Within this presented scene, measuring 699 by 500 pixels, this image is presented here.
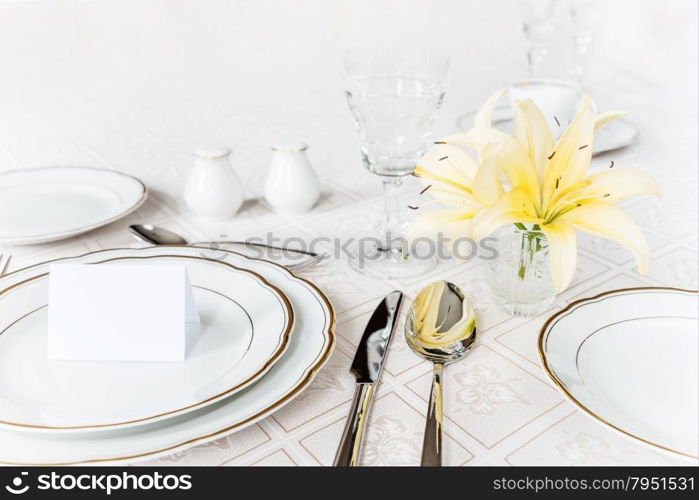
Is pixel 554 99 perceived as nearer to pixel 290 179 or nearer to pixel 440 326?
pixel 290 179

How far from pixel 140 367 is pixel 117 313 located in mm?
52

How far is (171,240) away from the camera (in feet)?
2.73

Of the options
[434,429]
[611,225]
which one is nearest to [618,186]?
[611,225]

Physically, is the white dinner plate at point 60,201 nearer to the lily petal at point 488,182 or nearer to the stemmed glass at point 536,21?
the lily petal at point 488,182

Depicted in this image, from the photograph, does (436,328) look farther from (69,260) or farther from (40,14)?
(40,14)

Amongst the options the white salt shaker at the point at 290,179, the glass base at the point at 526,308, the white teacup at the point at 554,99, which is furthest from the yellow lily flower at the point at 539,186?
the white teacup at the point at 554,99

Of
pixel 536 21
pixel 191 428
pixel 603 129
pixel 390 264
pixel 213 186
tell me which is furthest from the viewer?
pixel 536 21


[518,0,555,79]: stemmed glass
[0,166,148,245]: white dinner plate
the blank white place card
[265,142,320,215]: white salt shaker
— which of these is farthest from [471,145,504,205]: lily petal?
[518,0,555,79]: stemmed glass

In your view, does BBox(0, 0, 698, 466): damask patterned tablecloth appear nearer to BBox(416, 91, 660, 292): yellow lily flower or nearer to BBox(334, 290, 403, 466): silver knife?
BBox(334, 290, 403, 466): silver knife

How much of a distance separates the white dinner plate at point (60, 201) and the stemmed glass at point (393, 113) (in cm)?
33

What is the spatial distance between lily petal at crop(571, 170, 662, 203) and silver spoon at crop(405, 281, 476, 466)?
147mm

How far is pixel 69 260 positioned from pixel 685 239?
0.75m

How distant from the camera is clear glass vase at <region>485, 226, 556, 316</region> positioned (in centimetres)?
62

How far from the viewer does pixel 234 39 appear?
6.76 ft
